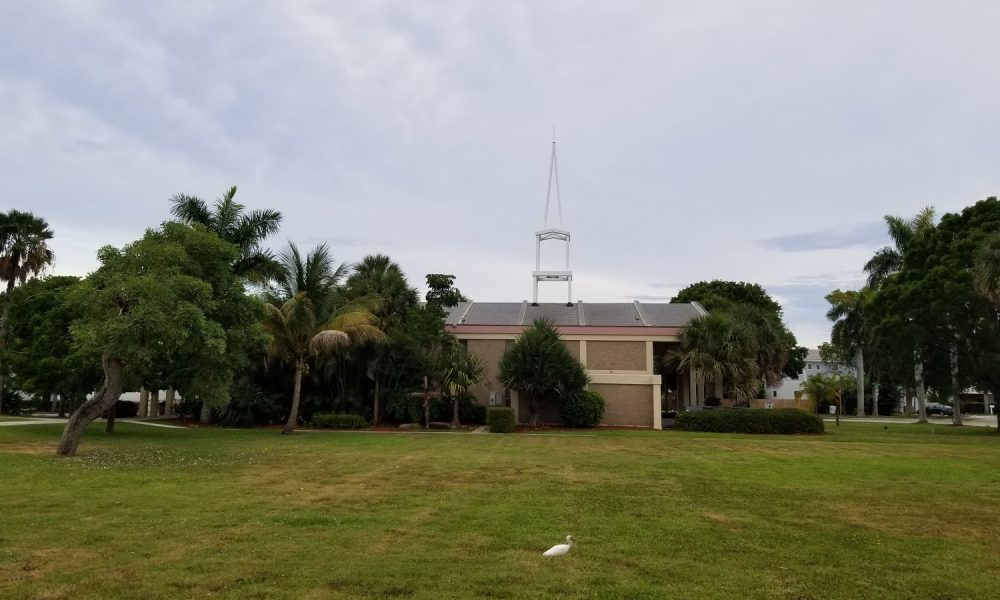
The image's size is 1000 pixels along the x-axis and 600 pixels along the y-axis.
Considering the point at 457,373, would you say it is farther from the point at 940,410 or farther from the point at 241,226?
the point at 940,410

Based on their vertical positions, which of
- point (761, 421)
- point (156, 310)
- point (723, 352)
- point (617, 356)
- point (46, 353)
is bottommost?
point (761, 421)

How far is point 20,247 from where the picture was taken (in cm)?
3381

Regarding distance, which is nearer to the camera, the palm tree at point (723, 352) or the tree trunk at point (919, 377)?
the tree trunk at point (919, 377)

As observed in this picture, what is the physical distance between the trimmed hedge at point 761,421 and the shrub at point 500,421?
909cm

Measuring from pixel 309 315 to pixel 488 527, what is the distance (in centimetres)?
2035

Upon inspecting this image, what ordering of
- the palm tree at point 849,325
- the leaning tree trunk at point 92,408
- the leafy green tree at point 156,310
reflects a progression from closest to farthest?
the leafy green tree at point 156,310
the leaning tree trunk at point 92,408
the palm tree at point 849,325

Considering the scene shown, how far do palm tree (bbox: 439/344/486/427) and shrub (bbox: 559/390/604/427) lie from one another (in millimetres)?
4554

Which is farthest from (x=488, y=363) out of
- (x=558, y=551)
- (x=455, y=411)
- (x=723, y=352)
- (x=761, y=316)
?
(x=558, y=551)

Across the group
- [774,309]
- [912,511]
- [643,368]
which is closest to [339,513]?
[912,511]

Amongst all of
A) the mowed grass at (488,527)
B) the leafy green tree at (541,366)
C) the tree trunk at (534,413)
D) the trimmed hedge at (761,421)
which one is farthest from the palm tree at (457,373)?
the mowed grass at (488,527)

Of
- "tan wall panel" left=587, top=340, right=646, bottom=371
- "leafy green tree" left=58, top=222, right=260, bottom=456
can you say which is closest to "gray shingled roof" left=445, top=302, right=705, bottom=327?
"tan wall panel" left=587, top=340, right=646, bottom=371

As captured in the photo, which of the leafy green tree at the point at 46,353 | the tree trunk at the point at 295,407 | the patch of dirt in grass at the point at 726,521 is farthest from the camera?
the tree trunk at the point at 295,407

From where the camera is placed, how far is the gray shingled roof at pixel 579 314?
1435 inches

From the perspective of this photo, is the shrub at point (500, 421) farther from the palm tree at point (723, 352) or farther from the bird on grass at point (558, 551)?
the bird on grass at point (558, 551)
